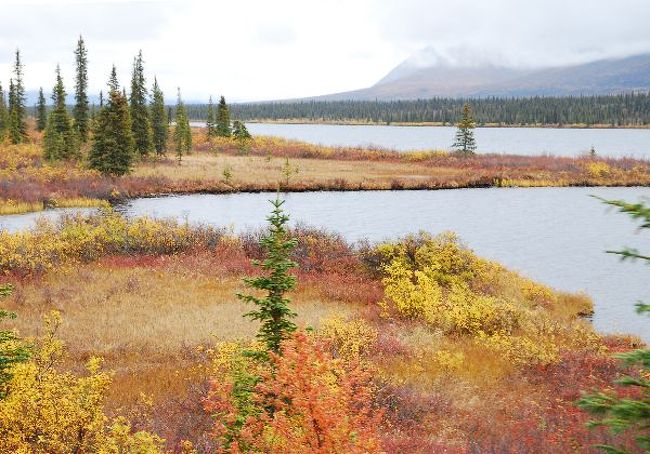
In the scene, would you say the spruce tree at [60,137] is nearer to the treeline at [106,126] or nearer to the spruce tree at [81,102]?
the treeline at [106,126]

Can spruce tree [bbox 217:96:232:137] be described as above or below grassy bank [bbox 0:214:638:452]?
above

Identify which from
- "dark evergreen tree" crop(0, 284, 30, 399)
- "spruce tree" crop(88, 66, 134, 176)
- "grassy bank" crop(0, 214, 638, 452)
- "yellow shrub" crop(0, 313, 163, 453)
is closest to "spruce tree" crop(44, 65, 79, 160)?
"spruce tree" crop(88, 66, 134, 176)

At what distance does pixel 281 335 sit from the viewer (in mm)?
9852

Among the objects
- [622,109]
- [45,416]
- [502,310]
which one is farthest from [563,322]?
[622,109]

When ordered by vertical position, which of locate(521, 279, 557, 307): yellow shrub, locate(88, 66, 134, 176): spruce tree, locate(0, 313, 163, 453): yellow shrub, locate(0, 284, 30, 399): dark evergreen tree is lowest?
locate(521, 279, 557, 307): yellow shrub

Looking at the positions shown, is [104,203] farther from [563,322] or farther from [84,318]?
[563,322]

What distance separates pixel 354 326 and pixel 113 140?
45.5 metres

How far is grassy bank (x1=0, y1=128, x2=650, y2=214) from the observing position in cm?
4969

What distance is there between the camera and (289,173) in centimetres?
6003

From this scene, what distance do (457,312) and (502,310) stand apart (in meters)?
1.80

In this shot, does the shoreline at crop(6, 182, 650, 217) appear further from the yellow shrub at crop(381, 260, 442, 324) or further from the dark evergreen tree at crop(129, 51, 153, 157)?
the yellow shrub at crop(381, 260, 442, 324)

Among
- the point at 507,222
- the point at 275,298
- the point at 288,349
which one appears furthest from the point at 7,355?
the point at 507,222

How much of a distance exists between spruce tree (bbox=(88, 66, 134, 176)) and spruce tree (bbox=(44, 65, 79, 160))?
7.90 m

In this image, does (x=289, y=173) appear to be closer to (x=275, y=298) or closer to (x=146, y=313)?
(x=146, y=313)
